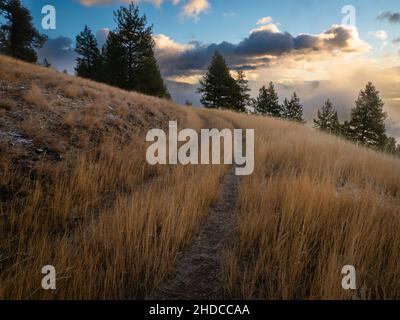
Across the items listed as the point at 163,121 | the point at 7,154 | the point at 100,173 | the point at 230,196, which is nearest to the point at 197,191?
the point at 230,196

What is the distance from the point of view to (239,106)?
38.0 meters

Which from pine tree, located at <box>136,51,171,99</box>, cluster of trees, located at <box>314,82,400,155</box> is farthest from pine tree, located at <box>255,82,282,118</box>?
pine tree, located at <box>136,51,171,99</box>

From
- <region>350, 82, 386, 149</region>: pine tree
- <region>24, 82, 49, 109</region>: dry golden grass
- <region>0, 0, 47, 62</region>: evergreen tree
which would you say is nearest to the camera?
<region>24, 82, 49, 109</region>: dry golden grass

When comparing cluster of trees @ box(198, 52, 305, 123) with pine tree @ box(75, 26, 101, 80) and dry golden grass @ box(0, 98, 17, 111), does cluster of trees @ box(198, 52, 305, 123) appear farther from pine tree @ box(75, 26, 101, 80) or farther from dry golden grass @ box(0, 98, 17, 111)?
dry golden grass @ box(0, 98, 17, 111)

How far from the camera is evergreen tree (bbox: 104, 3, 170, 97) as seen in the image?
2494cm

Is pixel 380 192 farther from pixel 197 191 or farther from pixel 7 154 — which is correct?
pixel 7 154

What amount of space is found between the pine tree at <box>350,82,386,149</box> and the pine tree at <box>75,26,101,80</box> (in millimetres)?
36140

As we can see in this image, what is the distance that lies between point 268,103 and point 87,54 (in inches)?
1125

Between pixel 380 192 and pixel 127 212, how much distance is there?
15.3ft

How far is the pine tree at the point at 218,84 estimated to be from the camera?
36469 mm

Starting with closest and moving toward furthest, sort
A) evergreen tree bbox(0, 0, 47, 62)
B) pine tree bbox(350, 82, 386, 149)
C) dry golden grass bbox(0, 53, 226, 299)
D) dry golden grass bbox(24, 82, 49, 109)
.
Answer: dry golden grass bbox(0, 53, 226, 299) < dry golden grass bbox(24, 82, 49, 109) < evergreen tree bbox(0, 0, 47, 62) < pine tree bbox(350, 82, 386, 149)

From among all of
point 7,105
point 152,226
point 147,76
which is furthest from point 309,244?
point 147,76

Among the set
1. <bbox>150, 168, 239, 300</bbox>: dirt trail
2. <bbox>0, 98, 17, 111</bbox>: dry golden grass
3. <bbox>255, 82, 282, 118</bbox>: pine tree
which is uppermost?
<bbox>255, 82, 282, 118</bbox>: pine tree

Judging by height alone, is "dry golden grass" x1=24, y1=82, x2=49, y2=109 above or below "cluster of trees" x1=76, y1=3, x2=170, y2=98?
below
